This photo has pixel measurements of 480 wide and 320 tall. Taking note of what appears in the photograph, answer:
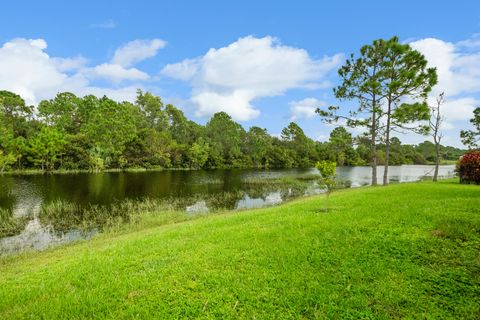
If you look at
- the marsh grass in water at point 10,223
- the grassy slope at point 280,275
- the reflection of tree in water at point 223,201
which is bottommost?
the marsh grass in water at point 10,223

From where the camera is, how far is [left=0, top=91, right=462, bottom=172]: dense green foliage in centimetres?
5062

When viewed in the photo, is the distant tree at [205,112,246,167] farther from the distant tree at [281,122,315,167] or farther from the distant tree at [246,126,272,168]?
the distant tree at [281,122,315,167]

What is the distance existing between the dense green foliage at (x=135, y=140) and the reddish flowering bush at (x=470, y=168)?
24.8 feet

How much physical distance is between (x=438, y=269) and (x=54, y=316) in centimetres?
788

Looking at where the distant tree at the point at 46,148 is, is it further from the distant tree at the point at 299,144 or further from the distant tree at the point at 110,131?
the distant tree at the point at 299,144

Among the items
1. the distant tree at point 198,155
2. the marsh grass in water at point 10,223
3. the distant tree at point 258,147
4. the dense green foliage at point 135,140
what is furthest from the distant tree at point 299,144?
the marsh grass in water at point 10,223

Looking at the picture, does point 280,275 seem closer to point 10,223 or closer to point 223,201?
point 10,223

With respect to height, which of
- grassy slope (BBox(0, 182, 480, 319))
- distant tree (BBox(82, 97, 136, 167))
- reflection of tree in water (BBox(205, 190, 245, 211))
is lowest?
reflection of tree in water (BBox(205, 190, 245, 211))

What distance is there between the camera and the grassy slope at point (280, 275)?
15.6 ft

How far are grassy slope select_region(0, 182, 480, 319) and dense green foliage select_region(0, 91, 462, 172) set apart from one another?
18.4 m

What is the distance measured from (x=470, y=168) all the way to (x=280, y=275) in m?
21.8

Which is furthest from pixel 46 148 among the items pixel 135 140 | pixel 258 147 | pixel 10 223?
pixel 258 147

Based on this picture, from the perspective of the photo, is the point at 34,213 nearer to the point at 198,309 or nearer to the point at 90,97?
the point at 198,309

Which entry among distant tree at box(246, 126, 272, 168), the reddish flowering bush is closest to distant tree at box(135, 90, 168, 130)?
distant tree at box(246, 126, 272, 168)
